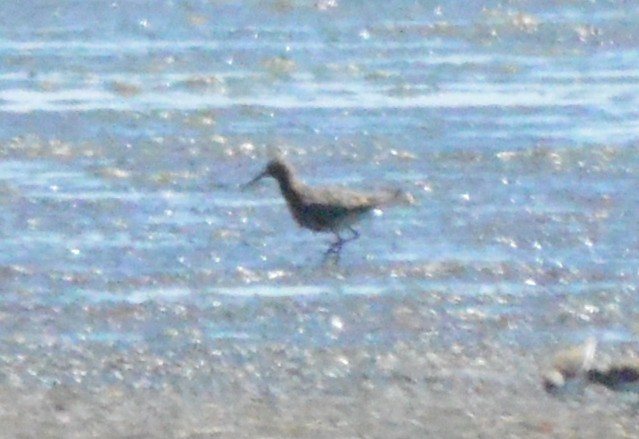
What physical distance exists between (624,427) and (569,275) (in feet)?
10.2

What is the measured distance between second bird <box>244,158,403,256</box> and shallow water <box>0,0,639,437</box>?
0.15 meters

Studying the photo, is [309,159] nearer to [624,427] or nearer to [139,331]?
[139,331]

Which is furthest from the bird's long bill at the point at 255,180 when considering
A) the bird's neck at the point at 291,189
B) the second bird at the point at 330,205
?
the second bird at the point at 330,205

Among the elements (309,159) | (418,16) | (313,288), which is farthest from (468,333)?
(418,16)

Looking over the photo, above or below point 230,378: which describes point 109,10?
below

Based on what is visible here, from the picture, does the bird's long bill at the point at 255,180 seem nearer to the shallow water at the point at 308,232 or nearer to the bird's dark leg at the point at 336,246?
the shallow water at the point at 308,232

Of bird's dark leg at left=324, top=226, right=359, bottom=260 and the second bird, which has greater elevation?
the second bird

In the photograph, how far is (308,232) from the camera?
14.7m

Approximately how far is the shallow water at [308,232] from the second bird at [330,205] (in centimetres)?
15

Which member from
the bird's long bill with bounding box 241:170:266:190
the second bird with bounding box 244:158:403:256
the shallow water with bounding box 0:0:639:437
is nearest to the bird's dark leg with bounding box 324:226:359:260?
the second bird with bounding box 244:158:403:256

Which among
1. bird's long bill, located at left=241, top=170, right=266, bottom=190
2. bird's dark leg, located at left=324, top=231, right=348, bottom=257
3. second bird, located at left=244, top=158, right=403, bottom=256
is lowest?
bird's long bill, located at left=241, top=170, right=266, bottom=190

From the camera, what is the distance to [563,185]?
52.0 ft

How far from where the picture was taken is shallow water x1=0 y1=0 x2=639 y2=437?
35.0 feet

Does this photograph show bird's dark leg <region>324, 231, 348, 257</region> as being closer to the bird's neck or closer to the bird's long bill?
the bird's neck
